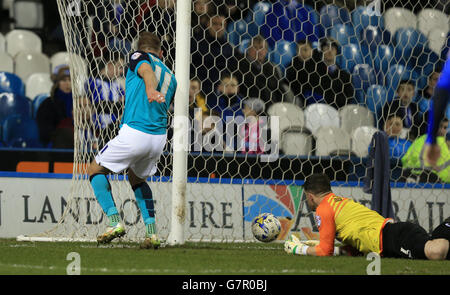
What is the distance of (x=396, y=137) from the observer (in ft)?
29.6

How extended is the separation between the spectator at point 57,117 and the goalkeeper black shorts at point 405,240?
4228 millimetres

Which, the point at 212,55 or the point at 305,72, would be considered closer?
the point at 212,55

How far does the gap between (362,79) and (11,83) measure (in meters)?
4.46

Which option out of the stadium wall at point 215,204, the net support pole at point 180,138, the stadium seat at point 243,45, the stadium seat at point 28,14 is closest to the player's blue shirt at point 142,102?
the net support pole at point 180,138

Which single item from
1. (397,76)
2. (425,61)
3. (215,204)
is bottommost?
(215,204)

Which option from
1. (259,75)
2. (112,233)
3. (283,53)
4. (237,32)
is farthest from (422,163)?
(112,233)

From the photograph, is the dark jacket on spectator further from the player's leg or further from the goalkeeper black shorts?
the player's leg

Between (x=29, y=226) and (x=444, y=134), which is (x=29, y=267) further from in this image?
(x=444, y=134)

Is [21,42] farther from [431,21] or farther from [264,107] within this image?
[431,21]

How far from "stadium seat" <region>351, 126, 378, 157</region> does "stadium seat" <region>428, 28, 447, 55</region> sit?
63.0 inches

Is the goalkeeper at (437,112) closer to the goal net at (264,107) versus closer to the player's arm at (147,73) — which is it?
the player's arm at (147,73)

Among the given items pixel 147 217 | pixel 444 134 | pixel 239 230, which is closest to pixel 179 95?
pixel 147 217

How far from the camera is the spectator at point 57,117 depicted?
352 inches

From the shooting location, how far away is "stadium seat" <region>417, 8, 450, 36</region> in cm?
1045
